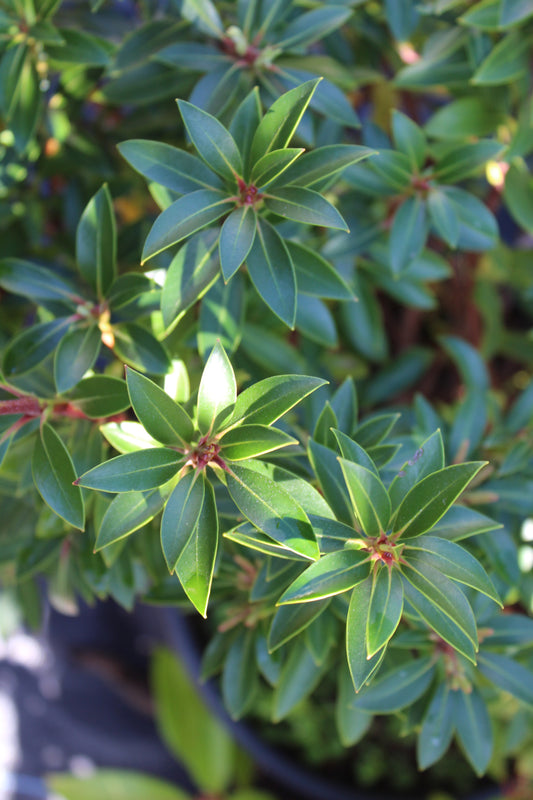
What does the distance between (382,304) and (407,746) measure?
80cm

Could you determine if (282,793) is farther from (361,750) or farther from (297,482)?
(297,482)

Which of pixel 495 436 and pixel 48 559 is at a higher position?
pixel 495 436

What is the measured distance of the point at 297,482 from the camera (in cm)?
50

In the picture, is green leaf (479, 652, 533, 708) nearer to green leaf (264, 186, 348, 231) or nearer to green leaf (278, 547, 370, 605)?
green leaf (278, 547, 370, 605)

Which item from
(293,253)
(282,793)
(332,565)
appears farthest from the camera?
(282,793)

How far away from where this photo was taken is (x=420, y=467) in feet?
1.67

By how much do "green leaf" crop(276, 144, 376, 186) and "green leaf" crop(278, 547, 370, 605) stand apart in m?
0.27

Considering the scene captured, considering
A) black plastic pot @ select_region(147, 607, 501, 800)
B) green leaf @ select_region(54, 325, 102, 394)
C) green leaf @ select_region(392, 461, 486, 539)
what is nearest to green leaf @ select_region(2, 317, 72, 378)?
green leaf @ select_region(54, 325, 102, 394)

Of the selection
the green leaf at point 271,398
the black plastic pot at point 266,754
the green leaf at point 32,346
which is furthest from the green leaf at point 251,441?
the black plastic pot at point 266,754

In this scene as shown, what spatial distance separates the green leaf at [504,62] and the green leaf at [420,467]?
0.44m

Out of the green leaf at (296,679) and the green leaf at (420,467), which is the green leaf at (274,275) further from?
the green leaf at (296,679)

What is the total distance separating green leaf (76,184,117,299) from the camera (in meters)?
0.62

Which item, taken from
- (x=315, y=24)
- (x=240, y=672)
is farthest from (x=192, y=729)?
(x=315, y=24)

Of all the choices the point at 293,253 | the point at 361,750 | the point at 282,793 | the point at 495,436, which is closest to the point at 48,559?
Result: the point at 293,253
